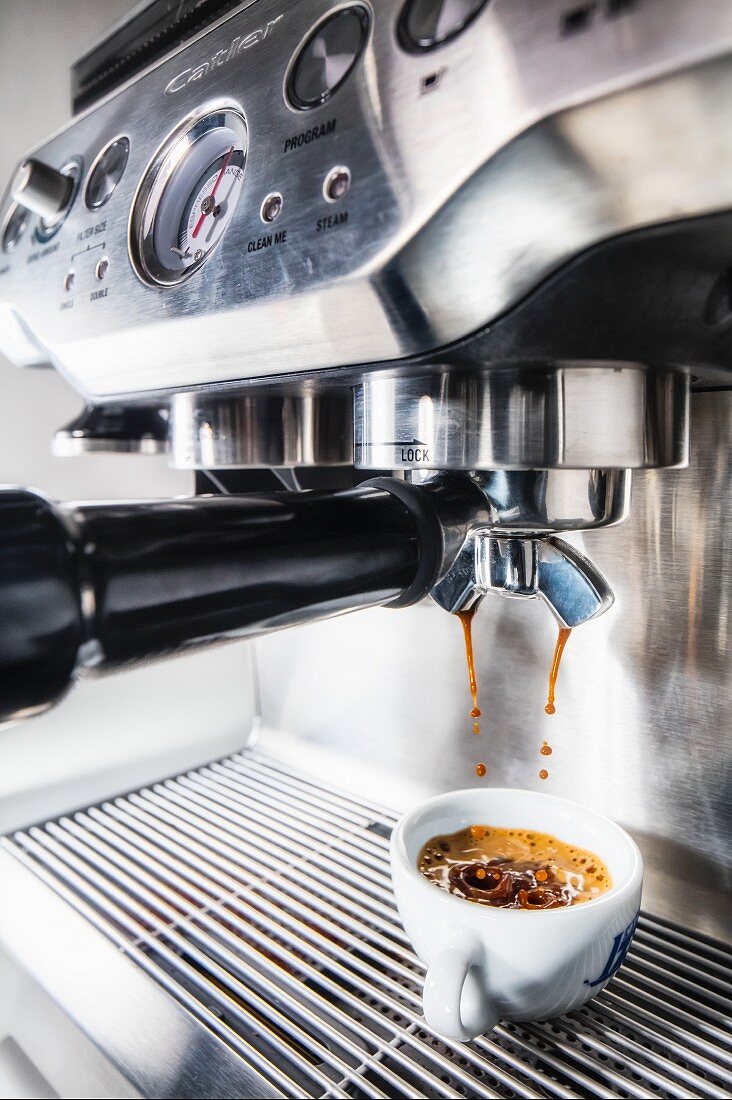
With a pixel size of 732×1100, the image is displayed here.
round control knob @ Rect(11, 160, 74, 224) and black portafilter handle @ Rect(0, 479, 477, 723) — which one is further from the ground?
round control knob @ Rect(11, 160, 74, 224)

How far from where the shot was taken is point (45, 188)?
1.30ft

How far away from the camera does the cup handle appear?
1.01 feet

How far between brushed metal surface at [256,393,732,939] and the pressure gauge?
0.23 meters

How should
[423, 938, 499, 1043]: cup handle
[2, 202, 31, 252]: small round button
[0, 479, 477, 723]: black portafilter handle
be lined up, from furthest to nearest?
[2, 202, 31, 252]: small round button < [423, 938, 499, 1043]: cup handle < [0, 479, 477, 723]: black portafilter handle

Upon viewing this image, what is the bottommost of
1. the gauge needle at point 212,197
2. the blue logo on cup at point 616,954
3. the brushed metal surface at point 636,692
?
the blue logo on cup at point 616,954

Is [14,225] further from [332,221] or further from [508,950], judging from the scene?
[508,950]

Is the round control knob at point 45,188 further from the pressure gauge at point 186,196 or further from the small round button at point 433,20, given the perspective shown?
the small round button at point 433,20

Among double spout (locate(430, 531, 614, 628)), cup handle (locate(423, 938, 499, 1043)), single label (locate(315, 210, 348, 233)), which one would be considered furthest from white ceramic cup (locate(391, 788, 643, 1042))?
single label (locate(315, 210, 348, 233))

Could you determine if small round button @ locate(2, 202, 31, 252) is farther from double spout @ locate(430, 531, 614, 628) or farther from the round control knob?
double spout @ locate(430, 531, 614, 628)

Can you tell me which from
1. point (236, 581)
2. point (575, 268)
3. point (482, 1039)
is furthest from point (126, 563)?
point (482, 1039)

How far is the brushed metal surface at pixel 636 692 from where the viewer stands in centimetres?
40

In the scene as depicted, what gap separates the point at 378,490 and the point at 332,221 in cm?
9

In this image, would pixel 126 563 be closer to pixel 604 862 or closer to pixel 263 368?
pixel 263 368

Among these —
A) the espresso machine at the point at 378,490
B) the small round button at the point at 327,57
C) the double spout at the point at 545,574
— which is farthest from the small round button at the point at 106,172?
the double spout at the point at 545,574
